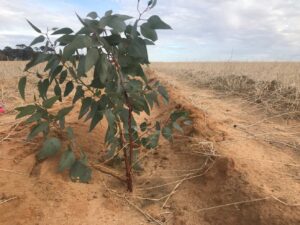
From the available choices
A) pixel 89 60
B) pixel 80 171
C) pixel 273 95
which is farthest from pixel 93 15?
pixel 273 95

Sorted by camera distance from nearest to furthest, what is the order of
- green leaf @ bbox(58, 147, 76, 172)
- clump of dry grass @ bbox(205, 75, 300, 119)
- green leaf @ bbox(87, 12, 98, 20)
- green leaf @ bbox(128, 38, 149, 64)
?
green leaf @ bbox(87, 12, 98, 20), green leaf @ bbox(128, 38, 149, 64), green leaf @ bbox(58, 147, 76, 172), clump of dry grass @ bbox(205, 75, 300, 119)

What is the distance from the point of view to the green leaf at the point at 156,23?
2.11m

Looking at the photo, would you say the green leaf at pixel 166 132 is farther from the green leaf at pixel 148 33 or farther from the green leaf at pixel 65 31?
the green leaf at pixel 65 31

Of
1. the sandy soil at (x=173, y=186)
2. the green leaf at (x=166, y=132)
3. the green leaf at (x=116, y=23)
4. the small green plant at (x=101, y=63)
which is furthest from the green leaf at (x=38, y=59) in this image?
the green leaf at (x=166, y=132)

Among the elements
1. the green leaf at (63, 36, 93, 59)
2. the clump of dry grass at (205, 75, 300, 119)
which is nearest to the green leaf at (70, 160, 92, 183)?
the green leaf at (63, 36, 93, 59)

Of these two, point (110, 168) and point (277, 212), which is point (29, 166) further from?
point (277, 212)

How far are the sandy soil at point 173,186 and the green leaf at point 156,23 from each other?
45.1 inches

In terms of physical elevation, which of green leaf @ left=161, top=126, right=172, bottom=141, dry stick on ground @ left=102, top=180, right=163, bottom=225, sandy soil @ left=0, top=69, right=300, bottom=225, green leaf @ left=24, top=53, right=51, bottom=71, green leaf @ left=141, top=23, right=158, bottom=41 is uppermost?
→ green leaf @ left=141, top=23, right=158, bottom=41

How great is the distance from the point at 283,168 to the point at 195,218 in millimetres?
890

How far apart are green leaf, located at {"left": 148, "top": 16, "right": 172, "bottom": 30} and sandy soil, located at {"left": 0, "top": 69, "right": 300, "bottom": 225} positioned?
1146 mm

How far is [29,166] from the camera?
281 centimetres

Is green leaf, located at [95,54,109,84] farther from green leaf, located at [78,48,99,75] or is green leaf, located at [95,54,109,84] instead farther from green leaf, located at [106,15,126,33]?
green leaf, located at [106,15,126,33]

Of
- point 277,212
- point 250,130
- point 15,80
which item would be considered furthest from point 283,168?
point 15,80

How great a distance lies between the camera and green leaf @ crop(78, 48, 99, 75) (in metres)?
1.92
